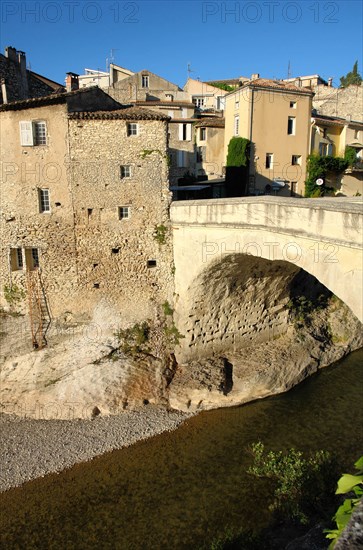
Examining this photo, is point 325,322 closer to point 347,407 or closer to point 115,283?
point 347,407

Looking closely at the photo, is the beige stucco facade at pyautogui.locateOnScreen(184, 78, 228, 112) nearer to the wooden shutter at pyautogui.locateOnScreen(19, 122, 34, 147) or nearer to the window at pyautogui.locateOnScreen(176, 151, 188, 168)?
the window at pyautogui.locateOnScreen(176, 151, 188, 168)

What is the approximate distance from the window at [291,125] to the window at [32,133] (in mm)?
17079

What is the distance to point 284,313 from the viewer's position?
797 inches

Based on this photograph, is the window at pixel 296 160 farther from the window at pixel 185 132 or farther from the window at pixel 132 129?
the window at pixel 132 129

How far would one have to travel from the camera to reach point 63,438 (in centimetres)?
1511

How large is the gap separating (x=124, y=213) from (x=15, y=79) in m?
10.0

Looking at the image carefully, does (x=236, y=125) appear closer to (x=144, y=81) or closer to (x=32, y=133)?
(x=144, y=81)

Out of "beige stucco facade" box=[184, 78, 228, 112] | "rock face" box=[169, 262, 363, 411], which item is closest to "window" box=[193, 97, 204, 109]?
"beige stucco facade" box=[184, 78, 228, 112]

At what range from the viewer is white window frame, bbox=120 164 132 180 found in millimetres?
17781

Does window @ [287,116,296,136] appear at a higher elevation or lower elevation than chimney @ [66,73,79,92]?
lower

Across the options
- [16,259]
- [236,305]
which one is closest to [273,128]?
[236,305]

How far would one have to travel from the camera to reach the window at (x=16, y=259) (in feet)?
60.9

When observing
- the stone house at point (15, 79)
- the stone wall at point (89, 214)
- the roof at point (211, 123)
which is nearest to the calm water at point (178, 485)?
the stone wall at point (89, 214)

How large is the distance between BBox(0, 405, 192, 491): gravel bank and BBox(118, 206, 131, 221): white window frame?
7.99m
